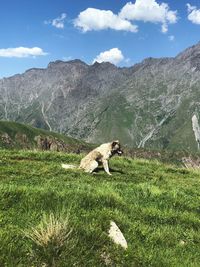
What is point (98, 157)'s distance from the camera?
28.0 metres

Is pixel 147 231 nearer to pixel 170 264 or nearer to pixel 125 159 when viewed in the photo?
pixel 170 264

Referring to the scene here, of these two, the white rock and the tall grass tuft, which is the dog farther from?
the tall grass tuft

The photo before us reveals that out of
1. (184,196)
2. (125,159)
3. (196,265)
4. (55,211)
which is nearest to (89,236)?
(55,211)

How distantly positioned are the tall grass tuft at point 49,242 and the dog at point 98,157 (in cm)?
1484

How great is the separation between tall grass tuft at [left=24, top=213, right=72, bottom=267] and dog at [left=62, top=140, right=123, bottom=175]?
1484cm

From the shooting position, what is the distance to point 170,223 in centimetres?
1591

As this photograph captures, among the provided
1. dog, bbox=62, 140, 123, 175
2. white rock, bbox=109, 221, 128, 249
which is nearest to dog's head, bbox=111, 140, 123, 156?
dog, bbox=62, 140, 123, 175

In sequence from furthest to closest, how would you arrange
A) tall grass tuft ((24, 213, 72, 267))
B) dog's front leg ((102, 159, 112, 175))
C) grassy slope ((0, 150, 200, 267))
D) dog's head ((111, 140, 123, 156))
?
dog's head ((111, 140, 123, 156))
dog's front leg ((102, 159, 112, 175))
grassy slope ((0, 150, 200, 267))
tall grass tuft ((24, 213, 72, 267))

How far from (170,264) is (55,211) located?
4.14 m

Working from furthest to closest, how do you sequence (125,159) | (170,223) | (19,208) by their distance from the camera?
(125,159)
(170,223)
(19,208)

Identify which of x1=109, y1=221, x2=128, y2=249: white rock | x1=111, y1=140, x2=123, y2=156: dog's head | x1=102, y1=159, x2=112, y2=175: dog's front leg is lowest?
x1=102, y1=159, x2=112, y2=175: dog's front leg

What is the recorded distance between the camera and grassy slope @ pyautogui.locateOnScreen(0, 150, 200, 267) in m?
11.0

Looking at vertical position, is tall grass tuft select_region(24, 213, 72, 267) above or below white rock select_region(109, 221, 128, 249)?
above

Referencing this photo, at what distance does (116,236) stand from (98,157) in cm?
1540
